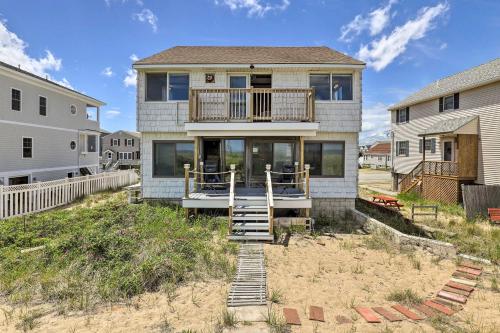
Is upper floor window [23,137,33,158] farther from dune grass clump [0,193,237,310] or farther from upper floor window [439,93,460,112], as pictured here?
upper floor window [439,93,460,112]

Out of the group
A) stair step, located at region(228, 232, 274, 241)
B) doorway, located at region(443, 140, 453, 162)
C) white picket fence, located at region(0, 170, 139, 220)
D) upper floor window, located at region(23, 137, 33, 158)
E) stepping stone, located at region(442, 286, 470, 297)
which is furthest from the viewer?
doorway, located at region(443, 140, 453, 162)

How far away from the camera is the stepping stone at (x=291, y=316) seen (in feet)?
14.7

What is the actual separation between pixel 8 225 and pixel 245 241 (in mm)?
8781

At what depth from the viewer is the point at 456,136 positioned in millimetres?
17078

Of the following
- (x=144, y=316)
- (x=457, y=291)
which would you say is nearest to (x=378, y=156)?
(x=457, y=291)

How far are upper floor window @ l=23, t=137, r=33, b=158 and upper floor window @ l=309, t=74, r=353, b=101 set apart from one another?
1906 centimetres

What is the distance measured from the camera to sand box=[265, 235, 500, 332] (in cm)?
471

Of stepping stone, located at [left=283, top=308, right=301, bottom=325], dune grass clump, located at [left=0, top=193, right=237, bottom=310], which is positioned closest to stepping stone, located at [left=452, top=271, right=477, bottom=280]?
stepping stone, located at [left=283, top=308, right=301, bottom=325]

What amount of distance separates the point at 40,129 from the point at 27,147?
1.77 metres

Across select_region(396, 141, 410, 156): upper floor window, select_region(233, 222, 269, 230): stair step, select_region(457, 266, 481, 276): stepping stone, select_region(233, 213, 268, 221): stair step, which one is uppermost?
select_region(396, 141, 410, 156): upper floor window

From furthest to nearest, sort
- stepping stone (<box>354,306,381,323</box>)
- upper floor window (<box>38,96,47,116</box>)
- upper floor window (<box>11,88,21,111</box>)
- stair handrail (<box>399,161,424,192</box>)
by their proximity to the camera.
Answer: stair handrail (<box>399,161,424,192</box>)
upper floor window (<box>38,96,47,116</box>)
upper floor window (<box>11,88,21,111</box>)
stepping stone (<box>354,306,381,323</box>)

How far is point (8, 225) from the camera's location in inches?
382

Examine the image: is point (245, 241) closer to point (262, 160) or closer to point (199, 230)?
point (199, 230)

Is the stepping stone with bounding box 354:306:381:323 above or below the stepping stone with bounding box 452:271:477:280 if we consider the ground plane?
above
